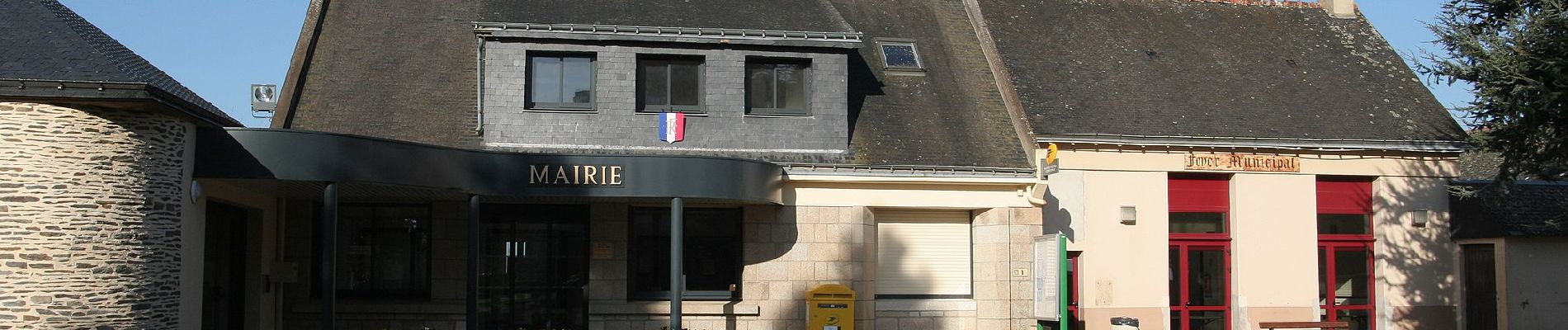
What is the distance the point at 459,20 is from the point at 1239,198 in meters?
11.8

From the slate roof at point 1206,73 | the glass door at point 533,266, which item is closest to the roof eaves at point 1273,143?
the slate roof at point 1206,73

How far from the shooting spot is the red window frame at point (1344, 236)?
21.7 metres

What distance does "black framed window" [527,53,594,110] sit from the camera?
18922mm

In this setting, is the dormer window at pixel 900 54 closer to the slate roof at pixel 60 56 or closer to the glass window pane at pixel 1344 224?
the glass window pane at pixel 1344 224

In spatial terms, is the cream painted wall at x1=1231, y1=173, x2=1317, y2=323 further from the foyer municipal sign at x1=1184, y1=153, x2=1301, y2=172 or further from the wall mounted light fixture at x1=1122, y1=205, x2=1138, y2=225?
the wall mounted light fixture at x1=1122, y1=205, x2=1138, y2=225

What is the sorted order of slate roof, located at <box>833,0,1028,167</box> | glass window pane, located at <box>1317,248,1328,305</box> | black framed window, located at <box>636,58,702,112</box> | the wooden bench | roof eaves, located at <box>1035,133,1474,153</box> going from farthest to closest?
glass window pane, located at <box>1317,248,1328,305</box>
roof eaves, located at <box>1035,133,1474,153</box>
the wooden bench
slate roof, located at <box>833,0,1028,167</box>
black framed window, located at <box>636,58,702,112</box>

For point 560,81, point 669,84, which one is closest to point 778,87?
point 669,84

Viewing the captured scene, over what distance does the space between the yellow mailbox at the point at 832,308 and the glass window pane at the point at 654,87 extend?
3.34 m

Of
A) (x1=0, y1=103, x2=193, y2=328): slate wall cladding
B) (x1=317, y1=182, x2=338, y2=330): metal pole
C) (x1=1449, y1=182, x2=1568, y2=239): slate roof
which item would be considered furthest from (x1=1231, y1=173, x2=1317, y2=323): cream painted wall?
(x1=0, y1=103, x2=193, y2=328): slate wall cladding

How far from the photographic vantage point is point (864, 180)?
18812 millimetres

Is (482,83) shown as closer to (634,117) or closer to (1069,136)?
(634,117)

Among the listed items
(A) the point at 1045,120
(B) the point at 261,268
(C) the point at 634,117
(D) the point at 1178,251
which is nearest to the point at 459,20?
(C) the point at 634,117

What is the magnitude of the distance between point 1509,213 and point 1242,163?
4455mm

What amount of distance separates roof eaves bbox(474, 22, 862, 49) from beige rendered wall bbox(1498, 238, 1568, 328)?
1057 cm
